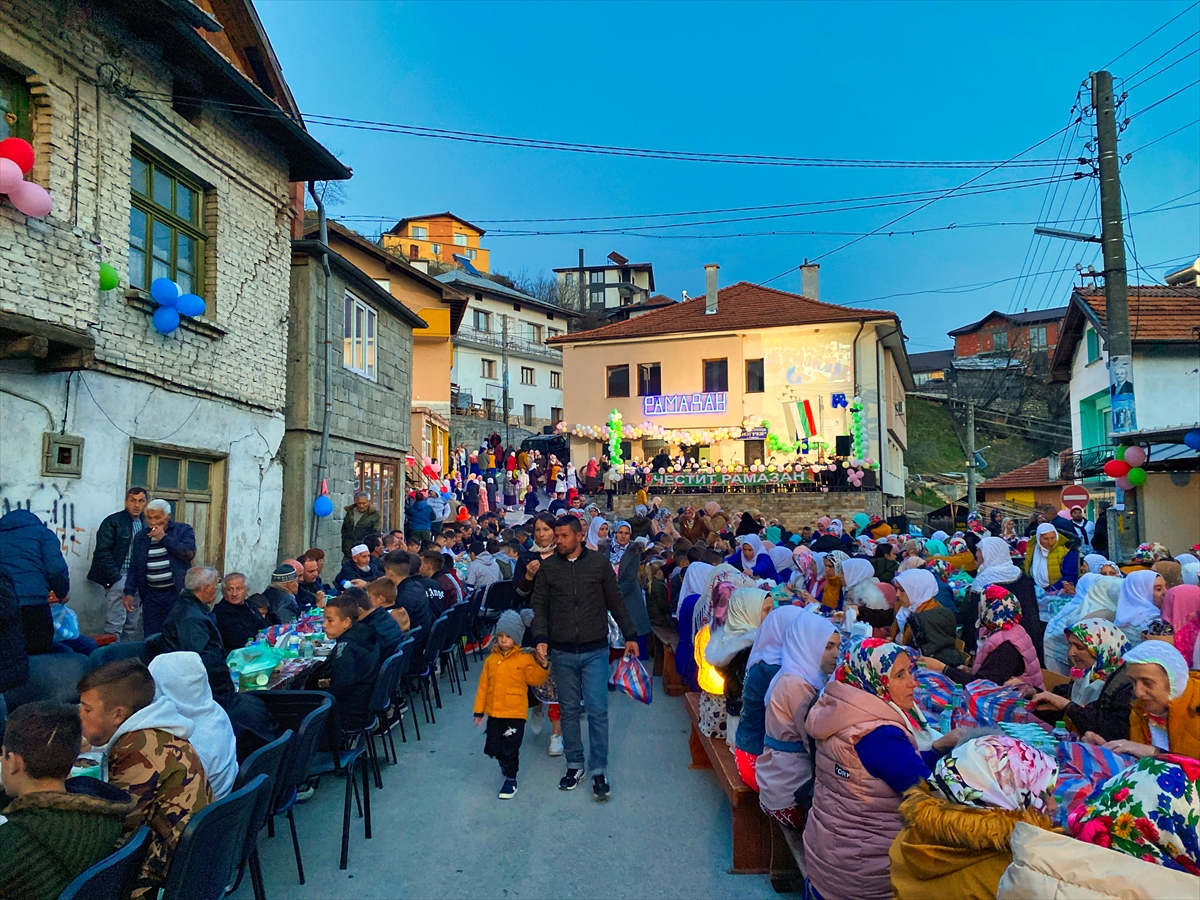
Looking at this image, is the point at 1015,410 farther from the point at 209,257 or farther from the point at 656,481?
the point at 209,257

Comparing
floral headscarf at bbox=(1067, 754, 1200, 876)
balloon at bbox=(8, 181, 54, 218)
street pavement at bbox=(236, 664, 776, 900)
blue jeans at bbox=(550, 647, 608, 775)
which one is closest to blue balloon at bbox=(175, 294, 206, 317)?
balloon at bbox=(8, 181, 54, 218)

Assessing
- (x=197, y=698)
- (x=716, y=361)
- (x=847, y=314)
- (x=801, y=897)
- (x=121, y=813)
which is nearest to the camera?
(x=121, y=813)

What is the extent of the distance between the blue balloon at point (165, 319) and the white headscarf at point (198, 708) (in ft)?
19.9

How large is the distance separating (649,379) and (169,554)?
25.5 metres

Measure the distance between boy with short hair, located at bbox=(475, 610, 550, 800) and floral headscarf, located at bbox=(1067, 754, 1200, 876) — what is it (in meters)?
3.88

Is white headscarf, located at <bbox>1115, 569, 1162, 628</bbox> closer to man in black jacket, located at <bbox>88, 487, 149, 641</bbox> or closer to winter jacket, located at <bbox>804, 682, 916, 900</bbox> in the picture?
winter jacket, located at <bbox>804, 682, 916, 900</bbox>

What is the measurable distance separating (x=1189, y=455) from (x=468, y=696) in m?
11.6

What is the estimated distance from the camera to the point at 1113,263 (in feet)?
39.8

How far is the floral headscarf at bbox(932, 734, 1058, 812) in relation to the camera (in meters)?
2.39

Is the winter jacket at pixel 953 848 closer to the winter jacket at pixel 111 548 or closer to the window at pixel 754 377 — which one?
the winter jacket at pixel 111 548

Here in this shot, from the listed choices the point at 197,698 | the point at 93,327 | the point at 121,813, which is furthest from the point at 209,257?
the point at 121,813

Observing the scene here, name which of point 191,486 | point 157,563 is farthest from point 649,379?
point 157,563

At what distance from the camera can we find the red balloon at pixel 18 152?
21.2 feet

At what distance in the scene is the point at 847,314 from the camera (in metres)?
29.1
